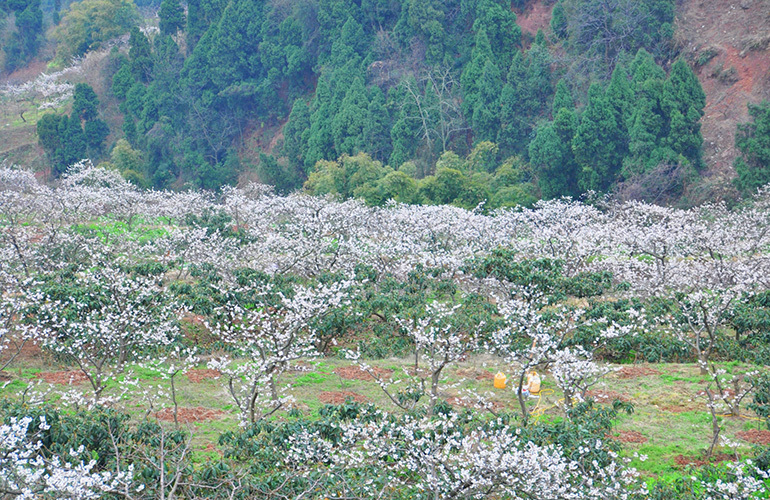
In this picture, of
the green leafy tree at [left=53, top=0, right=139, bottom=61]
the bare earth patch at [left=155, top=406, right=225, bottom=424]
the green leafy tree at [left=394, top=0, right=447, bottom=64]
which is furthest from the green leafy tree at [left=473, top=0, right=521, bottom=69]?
the green leafy tree at [left=53, top=0, right=139, bottom=61]

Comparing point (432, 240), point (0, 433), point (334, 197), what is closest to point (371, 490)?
point (0, 433)

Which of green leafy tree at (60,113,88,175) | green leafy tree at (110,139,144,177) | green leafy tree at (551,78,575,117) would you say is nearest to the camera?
green leafy tree at (551,78,575,117)

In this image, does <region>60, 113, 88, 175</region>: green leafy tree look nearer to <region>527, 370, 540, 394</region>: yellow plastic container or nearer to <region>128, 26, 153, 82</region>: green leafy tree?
<region>128, 26, 153, 82</region>: green leafy tree

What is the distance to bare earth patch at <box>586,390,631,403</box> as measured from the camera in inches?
480

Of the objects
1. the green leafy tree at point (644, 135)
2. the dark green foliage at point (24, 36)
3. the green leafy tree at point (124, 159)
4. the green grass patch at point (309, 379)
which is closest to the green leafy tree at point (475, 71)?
the green leafy tree at point (644, 135)

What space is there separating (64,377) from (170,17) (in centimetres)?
4630

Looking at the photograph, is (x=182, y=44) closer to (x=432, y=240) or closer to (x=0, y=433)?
(x=432, y=240)

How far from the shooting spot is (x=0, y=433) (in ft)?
22.9

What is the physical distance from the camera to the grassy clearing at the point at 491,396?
10508mm

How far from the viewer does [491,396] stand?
12570mm

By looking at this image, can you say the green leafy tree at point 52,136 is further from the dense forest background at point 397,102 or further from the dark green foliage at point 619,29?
the dark green foliage at point 619,29

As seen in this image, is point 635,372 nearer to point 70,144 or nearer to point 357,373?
point 357,373

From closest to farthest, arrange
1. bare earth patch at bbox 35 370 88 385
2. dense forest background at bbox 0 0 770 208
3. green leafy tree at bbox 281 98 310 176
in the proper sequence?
bare earth patch at bbox 35 370 88 385 → dense forest background at bbox 0 0 770 208 → green leafy tree at bbox 281 98 310 176

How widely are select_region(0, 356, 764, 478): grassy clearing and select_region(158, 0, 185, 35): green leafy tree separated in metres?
44.8
